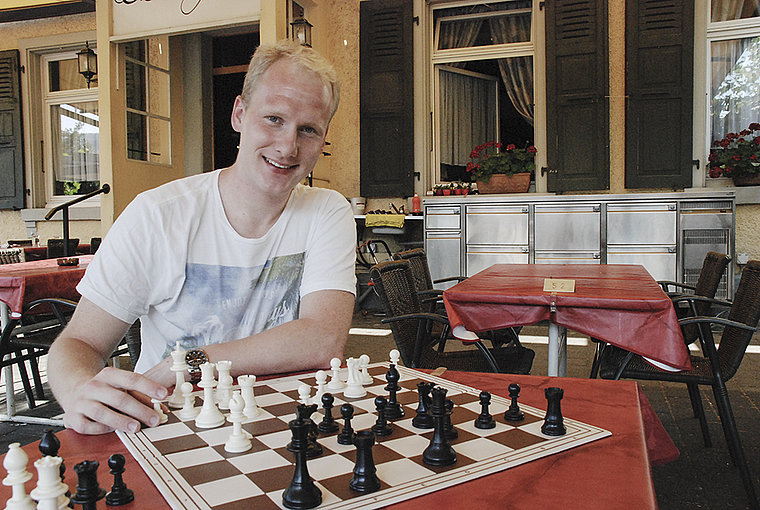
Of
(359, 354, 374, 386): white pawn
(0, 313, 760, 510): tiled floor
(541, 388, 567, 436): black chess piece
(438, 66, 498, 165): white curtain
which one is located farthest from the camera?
(438, 66, 498, 165): white curtain

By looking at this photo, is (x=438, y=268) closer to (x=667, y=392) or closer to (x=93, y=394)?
(x=667, y=392)

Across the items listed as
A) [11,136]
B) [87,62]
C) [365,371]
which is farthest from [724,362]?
[11,136]

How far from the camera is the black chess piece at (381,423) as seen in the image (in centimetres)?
92

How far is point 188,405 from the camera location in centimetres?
104

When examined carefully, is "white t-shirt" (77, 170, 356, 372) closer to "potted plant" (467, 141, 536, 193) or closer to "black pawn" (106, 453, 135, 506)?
"black pawn" (106, 453, 135, 506)

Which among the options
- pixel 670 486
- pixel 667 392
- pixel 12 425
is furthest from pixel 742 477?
pixel 12 425

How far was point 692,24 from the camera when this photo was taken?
257 inches

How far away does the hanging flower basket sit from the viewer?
7035 millimetres

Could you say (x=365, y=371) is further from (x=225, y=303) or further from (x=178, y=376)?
(x=225, y=303)

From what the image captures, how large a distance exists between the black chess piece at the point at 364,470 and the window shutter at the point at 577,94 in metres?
6.68

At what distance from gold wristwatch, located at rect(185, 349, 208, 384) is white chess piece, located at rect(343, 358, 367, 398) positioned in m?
0.34

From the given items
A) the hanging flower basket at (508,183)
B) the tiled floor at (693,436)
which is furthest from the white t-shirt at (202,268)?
the hanging flower basket at (508,183)

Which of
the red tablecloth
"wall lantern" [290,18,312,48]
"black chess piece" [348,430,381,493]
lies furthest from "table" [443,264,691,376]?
"wall lantern" [290,18,312,48]

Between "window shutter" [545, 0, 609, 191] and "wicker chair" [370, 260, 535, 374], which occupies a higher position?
"window shutter" [545, 0, 609, 191]
